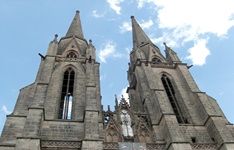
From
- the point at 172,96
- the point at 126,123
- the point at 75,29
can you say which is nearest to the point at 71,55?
the point at 75,29

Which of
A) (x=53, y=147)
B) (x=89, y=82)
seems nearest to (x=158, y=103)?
(x=89, y=82)

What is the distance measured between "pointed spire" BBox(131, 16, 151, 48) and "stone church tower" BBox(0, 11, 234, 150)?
4.62 m

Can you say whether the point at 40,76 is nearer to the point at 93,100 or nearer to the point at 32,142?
the point at 93,100

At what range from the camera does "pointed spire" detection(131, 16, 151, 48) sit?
96.5ft

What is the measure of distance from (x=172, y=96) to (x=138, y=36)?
11488mm

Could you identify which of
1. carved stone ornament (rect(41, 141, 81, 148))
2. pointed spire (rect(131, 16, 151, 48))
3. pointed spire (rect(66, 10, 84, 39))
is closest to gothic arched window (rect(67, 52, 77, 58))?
pointed spire (rect(66, 10, 84, 39))

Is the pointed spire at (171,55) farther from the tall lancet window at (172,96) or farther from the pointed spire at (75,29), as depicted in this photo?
the pointed spire at (75,29)

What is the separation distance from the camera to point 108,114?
18.3 m

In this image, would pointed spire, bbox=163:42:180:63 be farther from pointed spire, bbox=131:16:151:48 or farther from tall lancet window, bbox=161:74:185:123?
pointed spire, bbox=131:16:151:48

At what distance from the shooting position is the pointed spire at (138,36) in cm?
2940

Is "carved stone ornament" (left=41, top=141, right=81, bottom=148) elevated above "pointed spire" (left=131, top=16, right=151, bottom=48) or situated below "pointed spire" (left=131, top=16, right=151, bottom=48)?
below

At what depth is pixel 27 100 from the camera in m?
17.7

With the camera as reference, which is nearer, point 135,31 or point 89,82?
point 89,82

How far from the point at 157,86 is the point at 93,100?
19.6 ft
